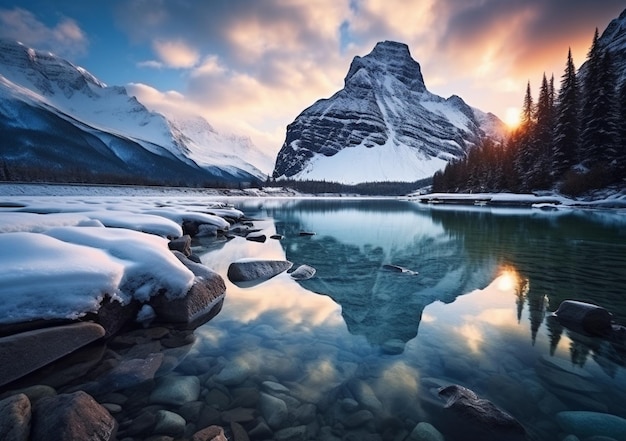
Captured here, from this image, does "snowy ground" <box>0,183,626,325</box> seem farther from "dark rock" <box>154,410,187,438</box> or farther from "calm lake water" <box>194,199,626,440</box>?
"dark rock" <box>154,410,187,438</box>

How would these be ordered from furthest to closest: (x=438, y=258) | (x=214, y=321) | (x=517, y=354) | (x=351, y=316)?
(x=438, y=258)
(x=351, y=316)
(x=214, y=321)
(x=517, y=354)

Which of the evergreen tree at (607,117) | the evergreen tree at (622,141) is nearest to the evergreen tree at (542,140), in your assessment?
the evergreen tree at (607,117)

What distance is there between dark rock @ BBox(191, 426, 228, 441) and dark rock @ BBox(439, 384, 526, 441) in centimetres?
302

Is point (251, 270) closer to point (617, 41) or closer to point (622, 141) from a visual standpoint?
point (622, 141)

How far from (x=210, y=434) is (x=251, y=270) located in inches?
303

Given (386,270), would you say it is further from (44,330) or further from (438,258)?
(44,330)

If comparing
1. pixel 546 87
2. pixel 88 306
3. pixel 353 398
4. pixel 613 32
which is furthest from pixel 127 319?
pixel 613 32

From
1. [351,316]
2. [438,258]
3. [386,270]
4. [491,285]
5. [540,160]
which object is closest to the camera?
[351,316]

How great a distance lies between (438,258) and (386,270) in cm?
406

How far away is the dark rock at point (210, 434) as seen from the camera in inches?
A: 138

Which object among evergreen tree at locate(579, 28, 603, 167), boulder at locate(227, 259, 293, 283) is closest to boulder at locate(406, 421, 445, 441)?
boulder at locate(227, 259, 293, 283)

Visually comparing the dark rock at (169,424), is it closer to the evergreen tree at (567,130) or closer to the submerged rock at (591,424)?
the submerged rock at (591,424)

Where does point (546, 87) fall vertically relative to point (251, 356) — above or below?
above

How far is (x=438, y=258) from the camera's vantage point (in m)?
15.6
